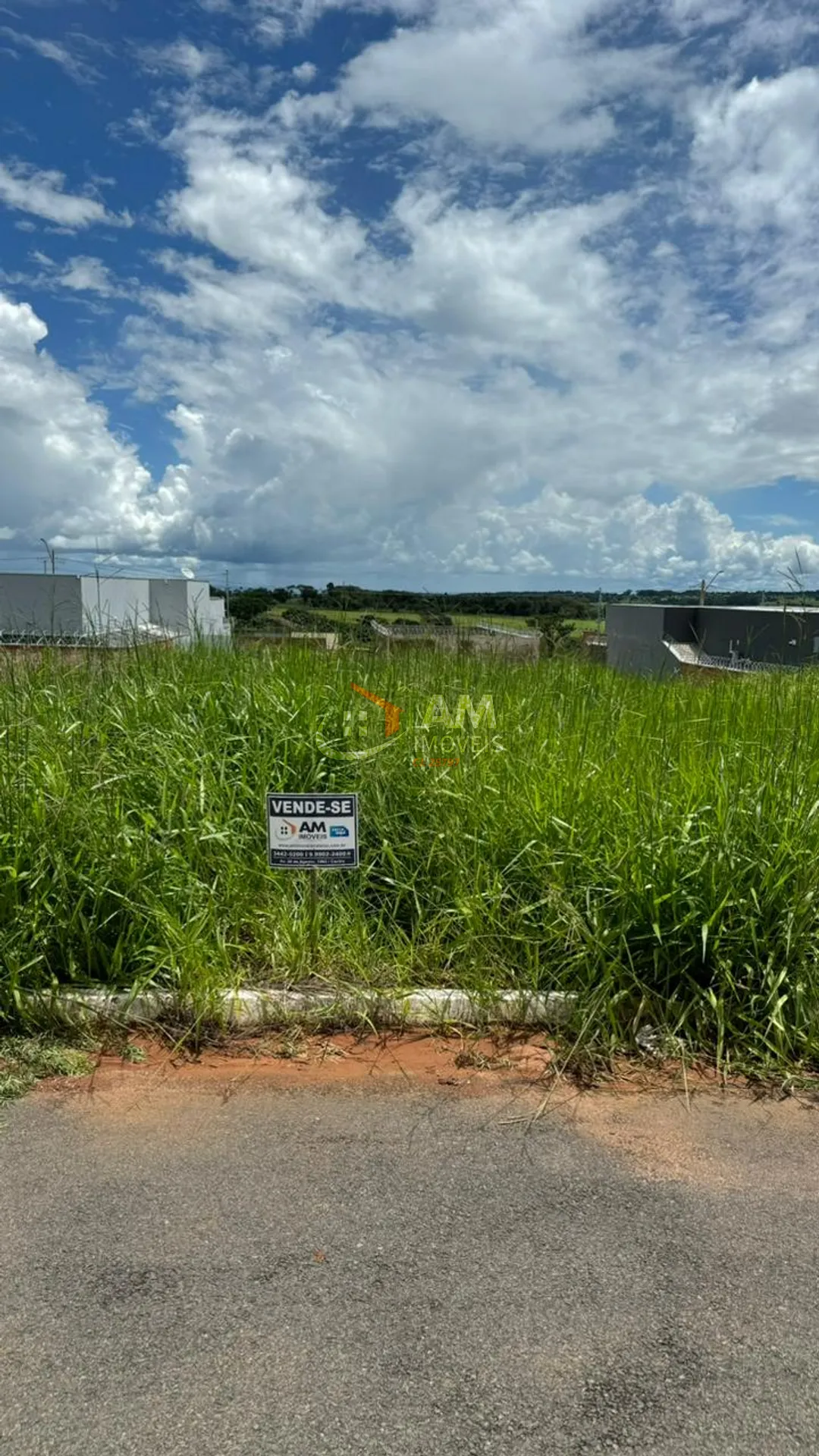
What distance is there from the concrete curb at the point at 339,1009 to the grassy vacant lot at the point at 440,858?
0.09 m

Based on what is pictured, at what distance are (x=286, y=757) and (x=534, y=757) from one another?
54.9 inches

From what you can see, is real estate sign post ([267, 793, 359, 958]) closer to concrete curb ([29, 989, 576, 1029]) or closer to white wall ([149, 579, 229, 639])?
concrete curb ([29, 989, 576, 1029])

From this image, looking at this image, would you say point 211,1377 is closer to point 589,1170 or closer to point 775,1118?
point 589,1170

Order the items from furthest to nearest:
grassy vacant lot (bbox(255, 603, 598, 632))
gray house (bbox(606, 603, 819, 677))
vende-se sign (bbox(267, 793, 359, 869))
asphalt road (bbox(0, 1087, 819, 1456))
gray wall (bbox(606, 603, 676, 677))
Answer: gray wall (bbox(606, 603, 676, 677))
grassy vacant lot (bbox(255, 603, 598, 632))
gray house (bbox(606, 603, 819, 677))
vende-se sign (bbox(267, 793, 359, 869))
asphalt road (bbox(0, 1087, 819, 1456))

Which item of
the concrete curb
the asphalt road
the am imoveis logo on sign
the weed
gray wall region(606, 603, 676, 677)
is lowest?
the asphalt road

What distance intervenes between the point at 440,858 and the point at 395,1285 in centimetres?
211

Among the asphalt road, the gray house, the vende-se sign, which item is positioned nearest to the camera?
the asphalt road

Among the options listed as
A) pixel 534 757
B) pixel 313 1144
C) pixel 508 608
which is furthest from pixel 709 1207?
pixel 508 608

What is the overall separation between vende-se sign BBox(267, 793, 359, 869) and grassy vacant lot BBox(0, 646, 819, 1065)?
403 mm

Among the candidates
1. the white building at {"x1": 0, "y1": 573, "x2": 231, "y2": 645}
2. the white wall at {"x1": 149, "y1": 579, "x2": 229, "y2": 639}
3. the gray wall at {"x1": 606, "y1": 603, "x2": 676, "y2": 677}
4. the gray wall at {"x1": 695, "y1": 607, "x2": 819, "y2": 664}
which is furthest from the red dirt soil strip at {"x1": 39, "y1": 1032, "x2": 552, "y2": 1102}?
the gray wall at {"x1": 606, "y1": 603, "x2": 676, "y2": 677}

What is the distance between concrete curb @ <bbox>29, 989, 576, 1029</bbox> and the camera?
3471mm

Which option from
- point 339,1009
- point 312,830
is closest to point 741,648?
point 312,830

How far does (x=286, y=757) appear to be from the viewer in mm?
4879

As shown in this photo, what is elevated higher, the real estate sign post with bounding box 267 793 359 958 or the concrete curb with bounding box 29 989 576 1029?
the real estate sign post with bounding box 267 793 359 958
